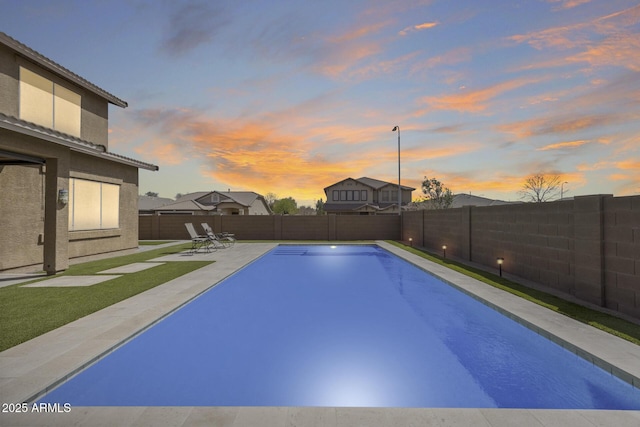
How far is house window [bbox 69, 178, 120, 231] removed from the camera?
498 inches

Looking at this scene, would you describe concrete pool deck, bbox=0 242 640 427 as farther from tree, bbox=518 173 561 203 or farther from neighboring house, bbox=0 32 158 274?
tree, bbox=518 173 561 203

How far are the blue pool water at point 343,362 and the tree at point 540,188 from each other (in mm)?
42246

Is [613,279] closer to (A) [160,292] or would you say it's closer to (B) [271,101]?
(A) [160,292]

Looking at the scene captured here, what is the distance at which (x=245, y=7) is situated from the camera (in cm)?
1099

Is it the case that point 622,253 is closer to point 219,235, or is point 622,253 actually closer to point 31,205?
point 31,205

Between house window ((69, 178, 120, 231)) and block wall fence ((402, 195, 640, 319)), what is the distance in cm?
1559

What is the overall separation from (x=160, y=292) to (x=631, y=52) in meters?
15.2

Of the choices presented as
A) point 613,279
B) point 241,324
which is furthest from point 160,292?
point 613,279

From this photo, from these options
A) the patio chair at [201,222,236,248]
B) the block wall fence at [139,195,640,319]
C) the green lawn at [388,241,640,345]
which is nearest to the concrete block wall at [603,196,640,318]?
the block wall fence at [139,195,640,319]

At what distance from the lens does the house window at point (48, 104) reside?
441 inches

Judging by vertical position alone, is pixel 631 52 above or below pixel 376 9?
below

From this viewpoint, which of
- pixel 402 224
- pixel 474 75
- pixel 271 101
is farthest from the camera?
pixel 402 224

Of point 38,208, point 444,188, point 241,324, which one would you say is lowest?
point 241,324

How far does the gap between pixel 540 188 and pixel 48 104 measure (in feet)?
162
